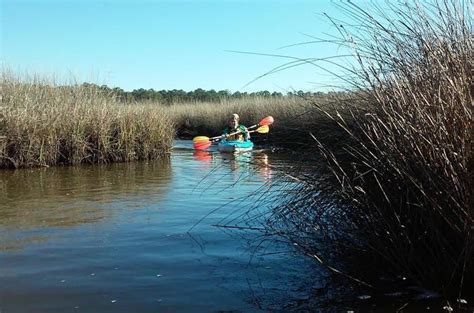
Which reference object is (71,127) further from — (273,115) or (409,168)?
(409,168)

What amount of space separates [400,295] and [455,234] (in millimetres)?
744

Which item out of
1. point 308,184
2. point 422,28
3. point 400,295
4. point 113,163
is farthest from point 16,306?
point 113,163

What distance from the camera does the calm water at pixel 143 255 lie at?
4488 millimetres

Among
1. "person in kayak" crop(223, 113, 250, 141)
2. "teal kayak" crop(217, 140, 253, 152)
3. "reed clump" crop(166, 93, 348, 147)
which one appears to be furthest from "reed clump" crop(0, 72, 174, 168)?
"reed clump" crop(166, 93, 348, 147)

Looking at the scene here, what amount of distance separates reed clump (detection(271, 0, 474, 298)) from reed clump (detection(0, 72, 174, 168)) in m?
11.8

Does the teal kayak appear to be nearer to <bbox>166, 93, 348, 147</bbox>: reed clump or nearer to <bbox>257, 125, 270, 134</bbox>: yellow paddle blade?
<bbox>166, 93, 348, 147</bbox>: reed clump

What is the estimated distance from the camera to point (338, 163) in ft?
15.4

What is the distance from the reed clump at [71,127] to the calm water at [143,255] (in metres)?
5.19

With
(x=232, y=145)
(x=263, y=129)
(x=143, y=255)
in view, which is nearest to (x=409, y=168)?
(x=143, y=255)

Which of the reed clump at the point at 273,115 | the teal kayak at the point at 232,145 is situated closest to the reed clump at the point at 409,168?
the reed clump at the point at 273,115

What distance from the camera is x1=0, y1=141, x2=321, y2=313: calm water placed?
4.49 meters

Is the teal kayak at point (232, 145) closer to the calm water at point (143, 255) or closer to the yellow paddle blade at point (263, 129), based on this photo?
the yellow paddle blade at point (263, 129)

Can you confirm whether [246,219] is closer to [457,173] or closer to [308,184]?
[308,184]

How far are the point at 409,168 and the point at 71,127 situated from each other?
13278 millimetres
